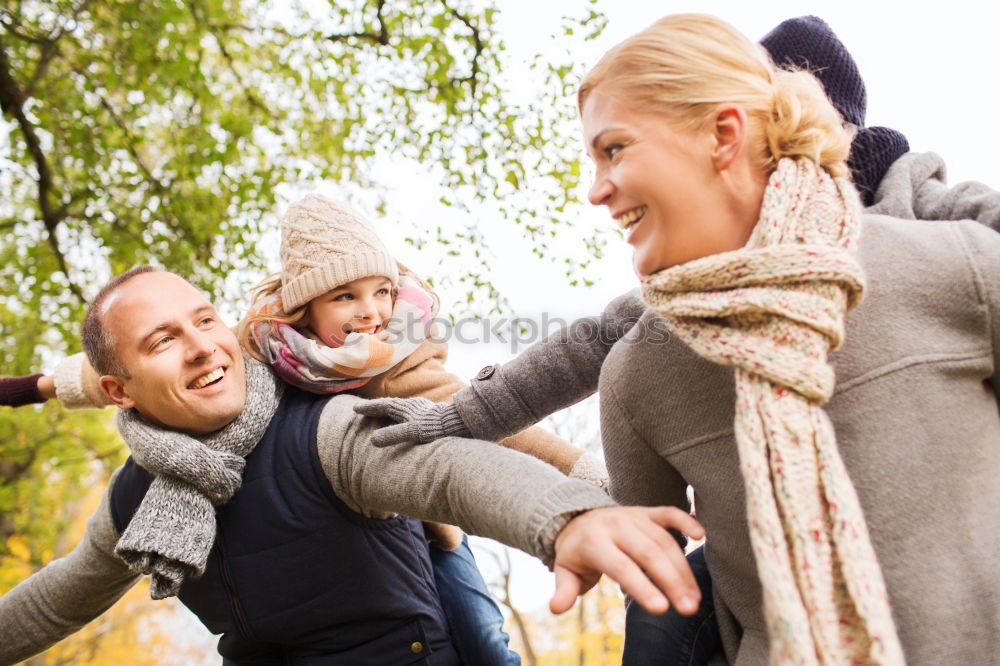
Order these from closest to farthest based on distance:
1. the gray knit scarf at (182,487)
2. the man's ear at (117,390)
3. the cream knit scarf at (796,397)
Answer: the cream knit scarf at (796,397)
the gray knit scarf at (182,487)
the man's ear at (117,390)

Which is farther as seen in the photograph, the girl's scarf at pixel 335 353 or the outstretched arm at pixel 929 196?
the girl's scarf at pixel 335 353

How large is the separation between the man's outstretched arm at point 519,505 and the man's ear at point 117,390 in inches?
23.8

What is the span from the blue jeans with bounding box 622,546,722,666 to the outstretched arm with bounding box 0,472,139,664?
1.63 m

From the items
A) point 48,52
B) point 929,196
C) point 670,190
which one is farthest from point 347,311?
point 48,52

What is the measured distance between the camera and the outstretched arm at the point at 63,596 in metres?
2.28

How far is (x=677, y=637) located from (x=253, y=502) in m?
1.17

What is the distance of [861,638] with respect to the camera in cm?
105

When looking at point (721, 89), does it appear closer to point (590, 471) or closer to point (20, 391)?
point (590, 471)

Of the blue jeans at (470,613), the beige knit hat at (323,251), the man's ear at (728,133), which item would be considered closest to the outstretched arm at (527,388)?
the man's ear at (728,133)

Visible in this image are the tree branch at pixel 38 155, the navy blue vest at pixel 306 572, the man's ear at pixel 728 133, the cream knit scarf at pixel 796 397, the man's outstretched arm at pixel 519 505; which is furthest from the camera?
the tree branch at pixel 38 155

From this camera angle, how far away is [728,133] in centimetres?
134

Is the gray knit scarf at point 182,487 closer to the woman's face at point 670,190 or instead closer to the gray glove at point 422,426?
the gray glove at point 422,426

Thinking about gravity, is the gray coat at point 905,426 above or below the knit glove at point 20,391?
below

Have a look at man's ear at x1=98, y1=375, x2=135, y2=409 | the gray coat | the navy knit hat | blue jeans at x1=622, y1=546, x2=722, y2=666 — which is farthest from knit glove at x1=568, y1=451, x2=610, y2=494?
man's ear at x1=98, y1=375, x2=135, y2=409
